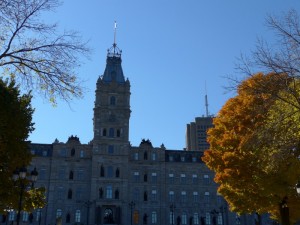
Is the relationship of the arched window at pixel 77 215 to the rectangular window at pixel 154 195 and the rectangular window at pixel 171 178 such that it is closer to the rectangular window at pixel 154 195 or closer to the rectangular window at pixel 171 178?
the rectangular window at pixel 154 195

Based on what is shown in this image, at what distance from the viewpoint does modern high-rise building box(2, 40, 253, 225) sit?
68.6 m

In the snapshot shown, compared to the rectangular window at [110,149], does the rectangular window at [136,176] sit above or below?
below

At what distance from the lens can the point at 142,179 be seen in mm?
73375

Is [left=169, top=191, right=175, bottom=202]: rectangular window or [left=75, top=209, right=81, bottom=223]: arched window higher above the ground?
[left=169, top=191, right=175, bottom=202]: rectangular window

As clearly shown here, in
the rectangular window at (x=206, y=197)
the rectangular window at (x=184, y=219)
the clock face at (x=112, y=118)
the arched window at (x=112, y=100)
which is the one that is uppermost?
the arched window at (x=112, y=100)

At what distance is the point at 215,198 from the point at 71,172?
27787 mm

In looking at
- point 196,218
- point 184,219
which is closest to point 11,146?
point 184,219

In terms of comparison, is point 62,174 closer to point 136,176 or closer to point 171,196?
point 136,176

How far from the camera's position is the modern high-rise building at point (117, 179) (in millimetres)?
68562

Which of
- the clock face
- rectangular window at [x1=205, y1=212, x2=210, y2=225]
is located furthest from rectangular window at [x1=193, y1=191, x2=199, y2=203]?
the clock face

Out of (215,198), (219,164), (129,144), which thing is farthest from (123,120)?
(219,164)

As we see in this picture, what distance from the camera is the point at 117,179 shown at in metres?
70.3

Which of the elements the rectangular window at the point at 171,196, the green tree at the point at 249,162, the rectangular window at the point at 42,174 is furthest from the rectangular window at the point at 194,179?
the green tree at the point at 249,162

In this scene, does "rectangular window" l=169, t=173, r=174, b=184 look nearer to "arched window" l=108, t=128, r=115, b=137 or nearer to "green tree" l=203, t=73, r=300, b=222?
"arched window" l=108, t=128, r=115, b=137
